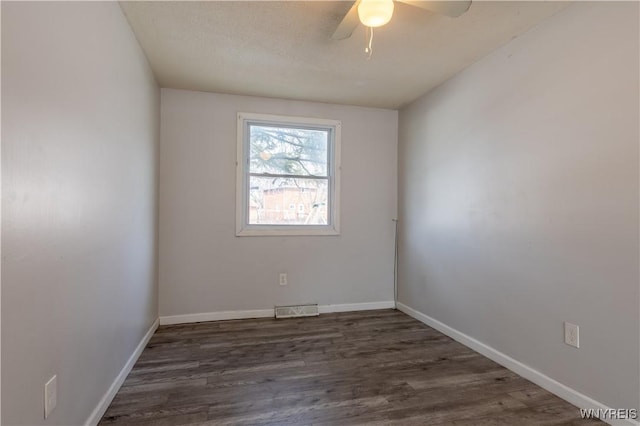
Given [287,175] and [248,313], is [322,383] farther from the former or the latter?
[287,175]

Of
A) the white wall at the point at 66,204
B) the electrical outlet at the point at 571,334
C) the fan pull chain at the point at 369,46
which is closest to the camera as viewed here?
the white wall at the point at 66,204

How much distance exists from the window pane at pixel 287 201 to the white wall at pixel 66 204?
1364 millimetres

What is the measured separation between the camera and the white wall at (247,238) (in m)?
3.10

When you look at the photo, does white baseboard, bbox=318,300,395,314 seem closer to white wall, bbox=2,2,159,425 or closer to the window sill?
the window sill

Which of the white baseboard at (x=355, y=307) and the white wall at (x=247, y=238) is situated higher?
the white wall at (x=247, y=238)

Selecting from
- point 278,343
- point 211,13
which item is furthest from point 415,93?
point 278,343

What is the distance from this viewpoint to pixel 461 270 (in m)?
2.68

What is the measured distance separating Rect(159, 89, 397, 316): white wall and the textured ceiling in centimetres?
32

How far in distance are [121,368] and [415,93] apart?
3366mm

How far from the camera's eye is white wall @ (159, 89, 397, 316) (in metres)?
3.10

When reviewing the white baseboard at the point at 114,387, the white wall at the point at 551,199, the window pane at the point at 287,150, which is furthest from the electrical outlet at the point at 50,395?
the white wall at the point at 551,199

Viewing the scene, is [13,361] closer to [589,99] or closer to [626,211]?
[626,211]

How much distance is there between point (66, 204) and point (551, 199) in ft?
8.37

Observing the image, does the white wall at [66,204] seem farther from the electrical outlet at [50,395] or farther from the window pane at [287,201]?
the window pane at [287,201]
